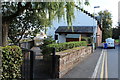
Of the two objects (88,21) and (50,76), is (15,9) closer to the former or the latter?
(50,76)

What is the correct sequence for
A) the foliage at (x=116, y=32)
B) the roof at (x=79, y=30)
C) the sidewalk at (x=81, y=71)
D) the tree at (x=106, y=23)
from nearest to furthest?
the sidewalk at (x=81, y=71)
the roof at (x=79, y=30)
the tree at (x=106, y=23)
the foliage at (x=116, y=32)

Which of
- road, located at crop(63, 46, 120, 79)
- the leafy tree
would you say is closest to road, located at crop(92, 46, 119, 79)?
road, located at crop(63, 46, 120, 79)

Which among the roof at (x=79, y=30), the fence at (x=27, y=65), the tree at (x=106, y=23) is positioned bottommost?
the fence at (x=27, y=65)

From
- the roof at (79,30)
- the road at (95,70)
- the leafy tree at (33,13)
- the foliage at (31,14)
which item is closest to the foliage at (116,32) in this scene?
the roof at (79,30)

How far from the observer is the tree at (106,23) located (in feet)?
216

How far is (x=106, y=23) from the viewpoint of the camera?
67.9 metres

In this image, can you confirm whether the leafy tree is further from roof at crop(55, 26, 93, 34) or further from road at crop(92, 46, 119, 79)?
roof at crop(55, 26, 93, 34)

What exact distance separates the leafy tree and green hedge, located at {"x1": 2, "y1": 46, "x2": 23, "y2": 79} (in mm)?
2527

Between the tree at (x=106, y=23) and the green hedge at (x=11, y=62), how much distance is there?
62.9 metres

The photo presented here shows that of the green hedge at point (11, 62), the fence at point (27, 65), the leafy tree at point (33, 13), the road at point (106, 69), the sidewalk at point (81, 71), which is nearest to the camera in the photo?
the green hedge at point (11, 62)

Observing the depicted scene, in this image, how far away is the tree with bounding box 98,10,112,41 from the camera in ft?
216

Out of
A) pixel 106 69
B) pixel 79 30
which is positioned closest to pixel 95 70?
pixel 106 69

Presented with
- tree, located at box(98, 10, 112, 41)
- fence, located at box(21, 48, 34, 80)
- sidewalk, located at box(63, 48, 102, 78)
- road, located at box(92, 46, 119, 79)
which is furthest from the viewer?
tree, located at box(98, 10, 112, 41)

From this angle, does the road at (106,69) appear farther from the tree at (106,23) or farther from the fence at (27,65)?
the tree at (106,23)
